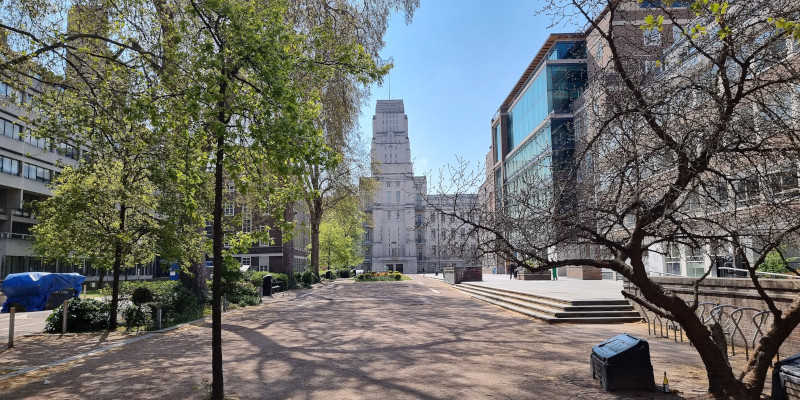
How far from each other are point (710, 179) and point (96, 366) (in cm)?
1054

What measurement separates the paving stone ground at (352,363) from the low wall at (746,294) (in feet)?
4.48

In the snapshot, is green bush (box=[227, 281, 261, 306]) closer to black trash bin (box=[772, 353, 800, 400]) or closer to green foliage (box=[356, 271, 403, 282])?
black trash bin (box=[772, 353, 800, 400])

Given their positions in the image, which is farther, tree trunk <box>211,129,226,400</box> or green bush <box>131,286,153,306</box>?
green bush <box>131,286,153,306</box>

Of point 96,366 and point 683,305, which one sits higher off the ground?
point 683,305

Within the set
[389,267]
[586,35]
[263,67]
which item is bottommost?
[389,267]

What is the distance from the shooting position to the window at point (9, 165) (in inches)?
1656

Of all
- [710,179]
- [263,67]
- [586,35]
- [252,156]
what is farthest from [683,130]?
[252,156]

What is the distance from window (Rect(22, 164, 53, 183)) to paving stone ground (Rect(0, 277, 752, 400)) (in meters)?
41.2

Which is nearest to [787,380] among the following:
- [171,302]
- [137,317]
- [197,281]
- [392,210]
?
[137,317]

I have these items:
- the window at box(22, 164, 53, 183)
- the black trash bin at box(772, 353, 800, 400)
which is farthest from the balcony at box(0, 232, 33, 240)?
the black trash bin at box(772, 353, 800, 400)

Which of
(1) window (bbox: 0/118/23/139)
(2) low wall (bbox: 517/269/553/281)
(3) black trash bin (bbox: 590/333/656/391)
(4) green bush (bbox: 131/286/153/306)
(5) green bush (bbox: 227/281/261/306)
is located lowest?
(2) low wall (bbox: 517/269/553/281)

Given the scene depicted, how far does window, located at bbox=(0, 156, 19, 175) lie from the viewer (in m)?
42.1

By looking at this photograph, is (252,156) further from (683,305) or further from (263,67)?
(683,305)

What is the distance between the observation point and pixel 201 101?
6.32 meters
